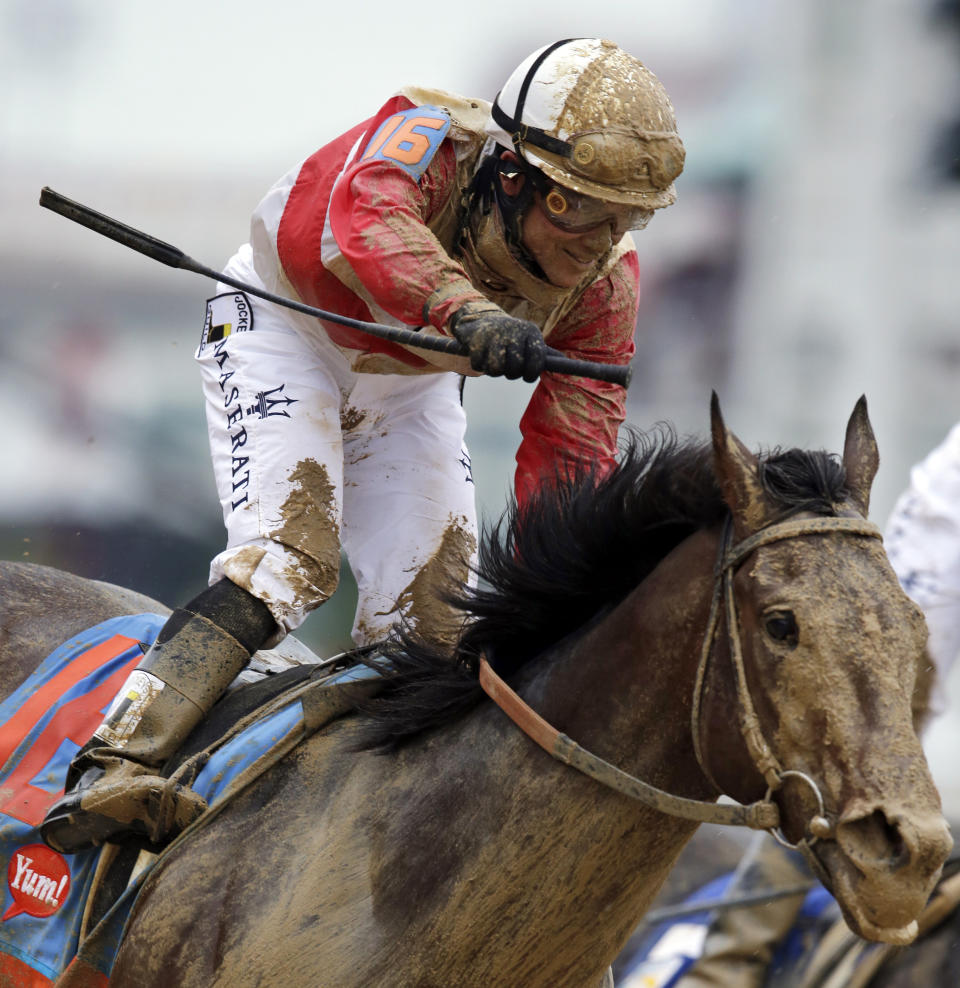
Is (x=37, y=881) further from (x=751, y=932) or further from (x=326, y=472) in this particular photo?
(x=751, y=932)

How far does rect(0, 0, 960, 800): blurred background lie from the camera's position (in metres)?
6.12

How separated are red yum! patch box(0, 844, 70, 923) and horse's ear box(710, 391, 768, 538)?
159 centimetres

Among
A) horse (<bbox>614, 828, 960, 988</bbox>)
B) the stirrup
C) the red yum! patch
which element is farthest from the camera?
horse (<bbox>614, 828, 960, 988</bbox>)

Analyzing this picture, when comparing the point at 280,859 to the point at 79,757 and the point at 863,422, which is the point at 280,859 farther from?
the point at 863,422

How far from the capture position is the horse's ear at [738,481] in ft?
7.00

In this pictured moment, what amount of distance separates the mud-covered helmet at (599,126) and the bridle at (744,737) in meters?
0.85

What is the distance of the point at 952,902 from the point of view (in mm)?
4027

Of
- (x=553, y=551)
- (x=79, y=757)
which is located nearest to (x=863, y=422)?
(x=553, y=551)

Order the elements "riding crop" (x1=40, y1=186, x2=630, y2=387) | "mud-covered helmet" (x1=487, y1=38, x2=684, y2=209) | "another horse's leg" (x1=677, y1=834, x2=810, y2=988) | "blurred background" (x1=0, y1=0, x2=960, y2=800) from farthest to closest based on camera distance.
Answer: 1. "blurred background" (x1=0, y1=0, x2=960, y2=800)
2. "another horse's leg" (x1=677, y1=834, x2=810, y2=988)
3. "mud-covered helmet" (x1=487, y1=38, x2=684, y2=209)
4. "riding crop" (x1=40, y1=186, x2=630, y2=387)

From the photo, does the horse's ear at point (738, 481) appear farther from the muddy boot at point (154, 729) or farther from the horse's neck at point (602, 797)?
the muddy boot at point (154, 729)

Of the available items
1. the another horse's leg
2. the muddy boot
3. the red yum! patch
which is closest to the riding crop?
the muddy boot

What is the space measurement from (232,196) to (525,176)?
11.6 ft

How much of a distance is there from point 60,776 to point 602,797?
1.28 m

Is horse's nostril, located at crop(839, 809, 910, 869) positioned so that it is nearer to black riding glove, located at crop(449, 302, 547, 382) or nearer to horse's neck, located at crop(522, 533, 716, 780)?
horse's neck, located at crop(522, 533, 716, 780)
